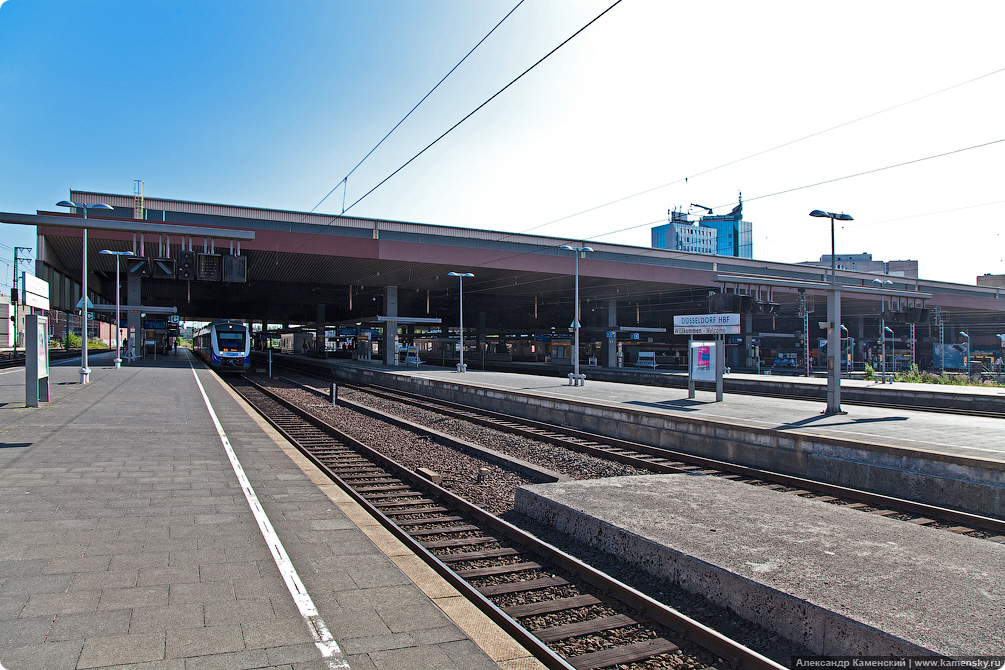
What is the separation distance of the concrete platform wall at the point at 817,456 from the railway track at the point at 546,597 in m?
6.52

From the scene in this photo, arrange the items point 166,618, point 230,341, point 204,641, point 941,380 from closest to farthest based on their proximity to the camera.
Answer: point 204,641 < point 166,618 < point 941,380 < point 230,341

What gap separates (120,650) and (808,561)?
4.93 metres

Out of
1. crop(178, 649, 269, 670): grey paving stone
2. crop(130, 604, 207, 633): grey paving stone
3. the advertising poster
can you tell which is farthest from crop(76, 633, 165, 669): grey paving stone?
the advertising poster

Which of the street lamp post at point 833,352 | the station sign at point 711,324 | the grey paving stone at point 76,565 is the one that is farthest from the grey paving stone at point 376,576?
the station sign at point 711,324

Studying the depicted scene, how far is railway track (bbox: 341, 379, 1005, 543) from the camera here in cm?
777

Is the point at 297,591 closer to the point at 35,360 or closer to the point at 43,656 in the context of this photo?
the point at 43,656

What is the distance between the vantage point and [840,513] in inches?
264

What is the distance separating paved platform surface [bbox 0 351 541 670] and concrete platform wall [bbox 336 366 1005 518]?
26.0ft

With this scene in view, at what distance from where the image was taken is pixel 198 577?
487cm

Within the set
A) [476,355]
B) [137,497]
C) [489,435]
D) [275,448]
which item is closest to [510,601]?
[137,497]

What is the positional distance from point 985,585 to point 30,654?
20.8ft

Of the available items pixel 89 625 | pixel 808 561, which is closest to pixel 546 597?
pixel 808 561

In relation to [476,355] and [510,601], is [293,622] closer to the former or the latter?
[510,601]

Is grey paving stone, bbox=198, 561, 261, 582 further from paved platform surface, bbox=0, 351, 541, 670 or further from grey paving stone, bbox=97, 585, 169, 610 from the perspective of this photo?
grey paving stone, bbox=97, 585, 169, 610
